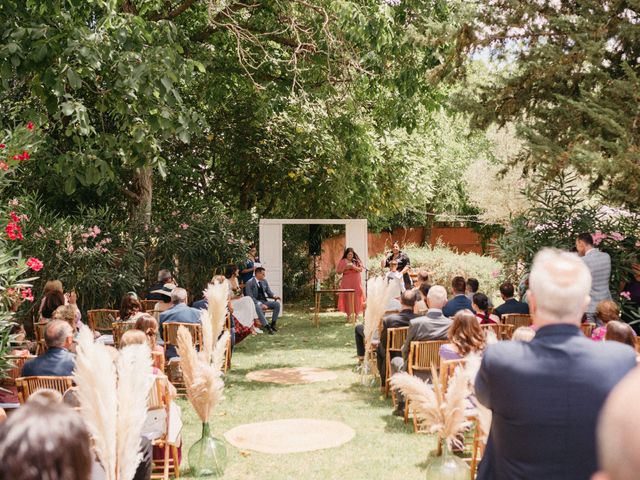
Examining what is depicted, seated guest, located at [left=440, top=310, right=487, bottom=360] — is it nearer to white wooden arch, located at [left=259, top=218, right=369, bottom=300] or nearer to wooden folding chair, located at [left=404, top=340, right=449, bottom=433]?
wooden folding chair, located at [left=404, top=340, right=449, bottom=433]

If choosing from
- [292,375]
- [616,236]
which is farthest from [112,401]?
[616,236]

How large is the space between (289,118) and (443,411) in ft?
45.3

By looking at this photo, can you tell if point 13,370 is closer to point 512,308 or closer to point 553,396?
point 553,396

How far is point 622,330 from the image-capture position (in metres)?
5.17

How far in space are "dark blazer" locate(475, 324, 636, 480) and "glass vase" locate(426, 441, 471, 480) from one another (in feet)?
8.19

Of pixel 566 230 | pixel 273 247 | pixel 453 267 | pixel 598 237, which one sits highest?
pixel 566 230

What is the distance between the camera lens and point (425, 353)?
706cm

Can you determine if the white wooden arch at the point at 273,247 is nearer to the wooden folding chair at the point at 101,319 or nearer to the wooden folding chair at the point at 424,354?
the wooden folding chair at the point at 101,319

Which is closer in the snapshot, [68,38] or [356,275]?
[68,38]

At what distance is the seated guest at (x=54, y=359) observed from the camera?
18.0ft

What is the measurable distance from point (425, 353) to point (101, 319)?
5341mm

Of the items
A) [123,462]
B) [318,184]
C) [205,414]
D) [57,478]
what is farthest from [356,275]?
[57,478]

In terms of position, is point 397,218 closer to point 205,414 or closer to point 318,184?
point 318,184

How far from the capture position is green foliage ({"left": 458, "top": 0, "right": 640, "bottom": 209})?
8648 millimetres
